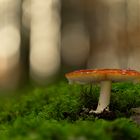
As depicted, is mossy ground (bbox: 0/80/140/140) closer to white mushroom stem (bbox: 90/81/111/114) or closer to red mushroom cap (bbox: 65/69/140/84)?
white mushroom stem (bbox: 90/81/111/114)

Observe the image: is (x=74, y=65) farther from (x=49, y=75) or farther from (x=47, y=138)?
(x=47, y=138)

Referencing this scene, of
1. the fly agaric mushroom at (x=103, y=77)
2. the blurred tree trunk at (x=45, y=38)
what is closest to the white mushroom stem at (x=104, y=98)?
the fly agaric mushroom at (x=103, y=77)

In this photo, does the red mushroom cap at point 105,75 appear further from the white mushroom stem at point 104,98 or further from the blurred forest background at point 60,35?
the blurred forest background at point 60,35

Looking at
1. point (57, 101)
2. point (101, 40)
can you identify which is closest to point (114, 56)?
point (101, 40)

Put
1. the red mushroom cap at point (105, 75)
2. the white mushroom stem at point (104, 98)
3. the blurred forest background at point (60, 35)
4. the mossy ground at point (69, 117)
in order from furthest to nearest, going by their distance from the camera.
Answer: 1. the blurred forest background at point (60, 35)
2. the white mushroom stem at point (104, 98)
3. the red mushroom cap at point (105, 75)
4. the mossy ground at point (69, 117)

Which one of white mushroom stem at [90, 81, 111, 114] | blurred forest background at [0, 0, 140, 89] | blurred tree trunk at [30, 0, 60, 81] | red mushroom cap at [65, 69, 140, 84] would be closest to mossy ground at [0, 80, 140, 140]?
white mushroom stem at [90, 81, 111, 114]

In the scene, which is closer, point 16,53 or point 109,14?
point 109,14
